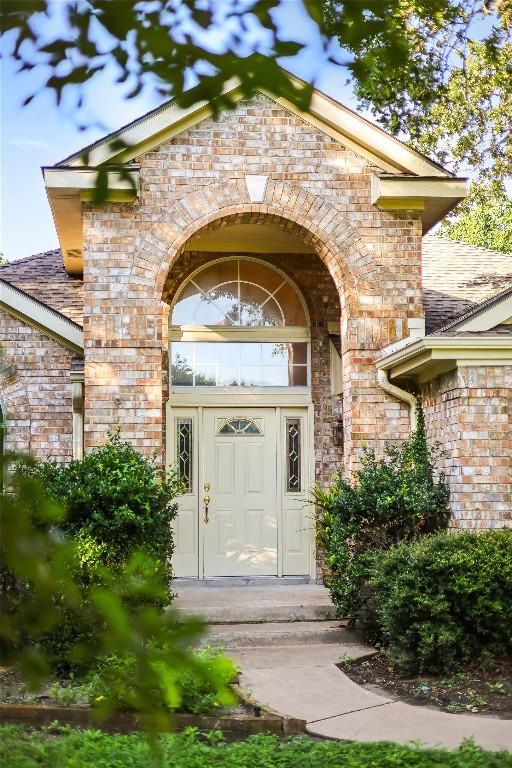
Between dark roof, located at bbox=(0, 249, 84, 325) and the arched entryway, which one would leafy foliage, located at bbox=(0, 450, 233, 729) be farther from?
the arched entryway

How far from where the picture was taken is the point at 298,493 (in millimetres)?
11977

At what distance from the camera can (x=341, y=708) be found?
673 cm

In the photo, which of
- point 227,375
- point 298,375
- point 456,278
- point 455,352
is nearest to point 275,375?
point 298,375

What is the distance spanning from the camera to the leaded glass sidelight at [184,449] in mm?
11875

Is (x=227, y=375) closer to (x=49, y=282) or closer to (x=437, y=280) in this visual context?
(x=49, y=282)

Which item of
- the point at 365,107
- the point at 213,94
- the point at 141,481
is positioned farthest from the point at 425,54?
the point at 213,94

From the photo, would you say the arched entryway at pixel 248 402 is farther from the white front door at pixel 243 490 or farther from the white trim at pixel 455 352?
the white trim at pixel 455 352

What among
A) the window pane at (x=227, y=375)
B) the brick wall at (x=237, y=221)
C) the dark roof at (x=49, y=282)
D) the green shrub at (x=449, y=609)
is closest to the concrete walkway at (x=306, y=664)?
the green shrub at (x=449, y=609)

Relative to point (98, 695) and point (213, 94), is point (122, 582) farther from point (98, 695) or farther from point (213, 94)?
point (98, 695)

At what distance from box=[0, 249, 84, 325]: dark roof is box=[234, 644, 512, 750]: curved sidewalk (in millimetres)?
5023

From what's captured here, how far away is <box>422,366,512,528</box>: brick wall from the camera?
9172 millimetres

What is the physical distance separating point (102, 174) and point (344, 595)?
783cm

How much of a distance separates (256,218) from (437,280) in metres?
3.35

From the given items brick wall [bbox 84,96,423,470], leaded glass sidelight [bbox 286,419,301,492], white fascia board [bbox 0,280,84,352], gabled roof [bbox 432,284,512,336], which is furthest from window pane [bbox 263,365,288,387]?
gabled roof [bbox 432,284,512,336]
